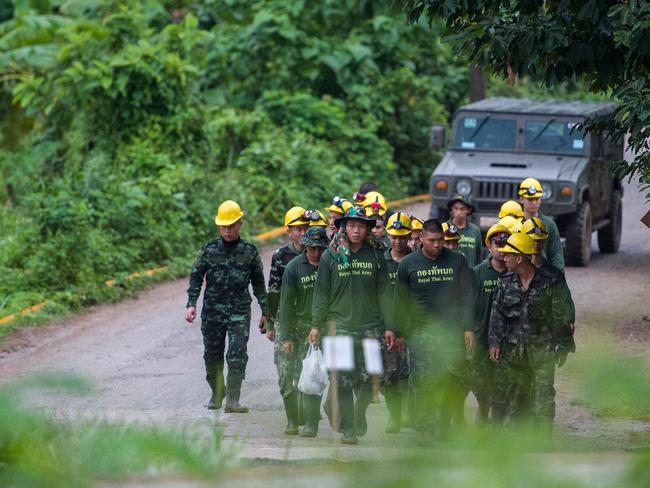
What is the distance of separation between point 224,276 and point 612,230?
11.1 meters

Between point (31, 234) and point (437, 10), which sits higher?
point (437, 10)

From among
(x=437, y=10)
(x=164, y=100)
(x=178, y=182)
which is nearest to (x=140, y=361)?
(x=437, y=10)

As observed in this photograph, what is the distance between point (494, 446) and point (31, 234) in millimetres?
14455

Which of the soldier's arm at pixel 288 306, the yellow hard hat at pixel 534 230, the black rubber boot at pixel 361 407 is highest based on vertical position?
the yellow hard hat at pixel 534 230

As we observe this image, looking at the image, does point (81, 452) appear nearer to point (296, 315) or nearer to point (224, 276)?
point (296, 315)

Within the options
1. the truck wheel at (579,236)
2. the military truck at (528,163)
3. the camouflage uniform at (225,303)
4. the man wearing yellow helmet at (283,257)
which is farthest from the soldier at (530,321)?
the truck wheel at (579,236)

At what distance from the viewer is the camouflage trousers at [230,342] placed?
10.1 meters

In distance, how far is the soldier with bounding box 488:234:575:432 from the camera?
8.29 metres

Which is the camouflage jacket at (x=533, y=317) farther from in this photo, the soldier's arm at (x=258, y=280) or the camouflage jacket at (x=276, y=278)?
the soldier's arm at (x=258, y=280)

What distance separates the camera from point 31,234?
1639 centimetres

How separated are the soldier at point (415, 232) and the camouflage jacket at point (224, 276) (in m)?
1.35

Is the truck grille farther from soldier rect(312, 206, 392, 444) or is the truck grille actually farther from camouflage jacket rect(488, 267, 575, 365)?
camouflage jacket rect(488, 267, 575, 365)

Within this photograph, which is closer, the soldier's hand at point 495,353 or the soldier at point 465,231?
the soldier's hand at point 495,353

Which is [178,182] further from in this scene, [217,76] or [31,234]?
[217,76]
